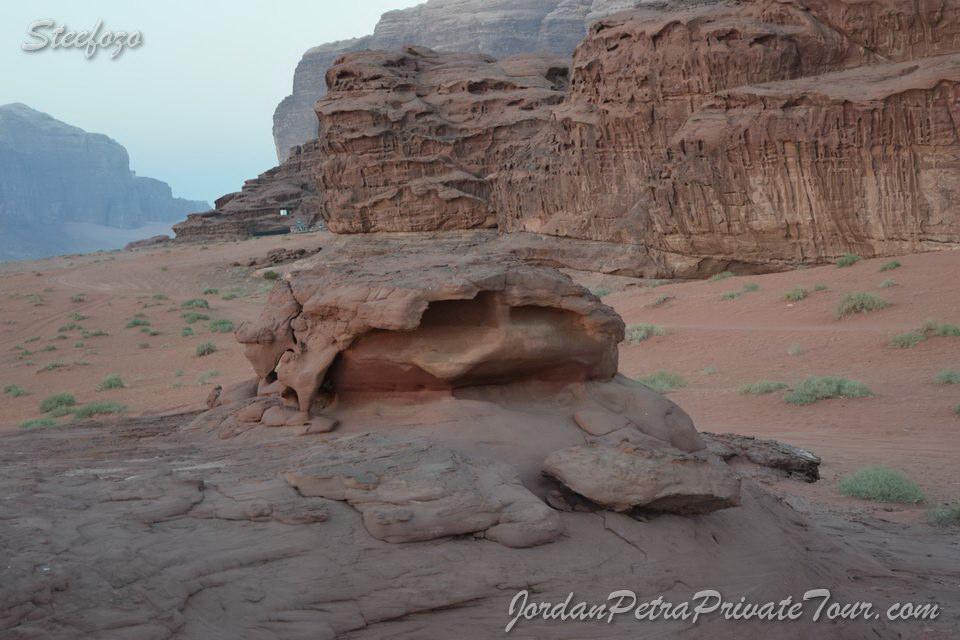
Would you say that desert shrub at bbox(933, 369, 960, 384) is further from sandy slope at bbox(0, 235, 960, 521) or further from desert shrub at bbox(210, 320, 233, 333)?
desert shrub at bbox(210, 320, 233, 333)

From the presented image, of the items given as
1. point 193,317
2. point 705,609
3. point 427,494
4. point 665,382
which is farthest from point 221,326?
point 705,609

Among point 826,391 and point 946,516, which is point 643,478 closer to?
point 946,516

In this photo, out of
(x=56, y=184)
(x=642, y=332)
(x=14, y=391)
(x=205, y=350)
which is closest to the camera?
(x=14, y=391)

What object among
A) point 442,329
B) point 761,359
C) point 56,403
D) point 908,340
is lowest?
point 761,359

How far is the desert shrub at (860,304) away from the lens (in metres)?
16.5

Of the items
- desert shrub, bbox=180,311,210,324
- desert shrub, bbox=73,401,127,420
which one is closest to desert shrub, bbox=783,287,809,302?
desert shrub, bbox=73,401,127,420

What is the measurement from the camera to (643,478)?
14.8ft

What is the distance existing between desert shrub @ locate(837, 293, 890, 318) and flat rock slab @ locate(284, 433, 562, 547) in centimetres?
1435

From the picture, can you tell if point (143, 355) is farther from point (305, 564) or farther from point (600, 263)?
point (305, 564)

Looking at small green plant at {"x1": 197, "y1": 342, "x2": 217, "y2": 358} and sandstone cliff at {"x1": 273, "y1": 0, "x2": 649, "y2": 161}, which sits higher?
sandstone cliff at {"x1": 273, "y1": 0, "x2": 649, "y2": 161}

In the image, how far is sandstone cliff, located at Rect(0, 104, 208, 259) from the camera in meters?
124

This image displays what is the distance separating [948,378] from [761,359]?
12.1 ft

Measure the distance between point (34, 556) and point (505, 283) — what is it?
3163 millimetres

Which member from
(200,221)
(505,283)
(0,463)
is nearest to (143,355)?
(0,463)
